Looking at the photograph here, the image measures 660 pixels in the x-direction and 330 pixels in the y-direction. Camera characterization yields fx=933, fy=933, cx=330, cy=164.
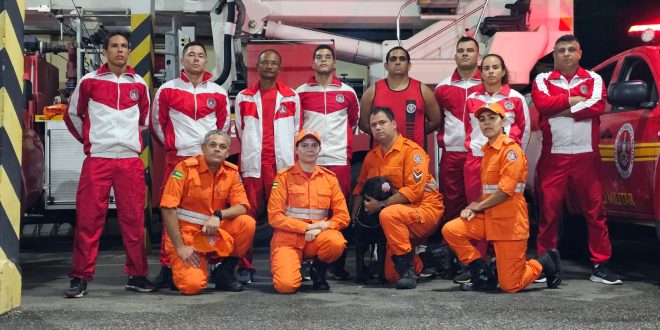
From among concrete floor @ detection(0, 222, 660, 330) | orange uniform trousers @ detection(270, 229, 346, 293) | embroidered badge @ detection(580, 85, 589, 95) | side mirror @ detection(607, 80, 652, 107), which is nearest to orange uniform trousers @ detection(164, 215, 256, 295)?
concrete floor @ detection(0, 222, 660, 330)

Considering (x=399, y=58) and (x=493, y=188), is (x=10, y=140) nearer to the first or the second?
(x=399, y=58)

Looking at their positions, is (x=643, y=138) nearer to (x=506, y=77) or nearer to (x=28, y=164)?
(x=506, y=77)

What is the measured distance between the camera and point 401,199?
692 centimetres

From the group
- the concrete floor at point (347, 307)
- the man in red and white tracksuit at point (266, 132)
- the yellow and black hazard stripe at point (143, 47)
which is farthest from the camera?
the yellow and black hazard stripe at point (143, 47)

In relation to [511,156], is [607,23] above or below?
above

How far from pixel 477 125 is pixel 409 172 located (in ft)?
2.09

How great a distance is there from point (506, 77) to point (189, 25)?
3.25 metres

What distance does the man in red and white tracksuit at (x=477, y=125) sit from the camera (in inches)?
273

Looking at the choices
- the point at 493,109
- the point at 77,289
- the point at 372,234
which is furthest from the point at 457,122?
the point at 77,289

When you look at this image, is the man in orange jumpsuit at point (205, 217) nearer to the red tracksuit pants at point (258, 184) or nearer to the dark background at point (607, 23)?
the red tracksuit pants at point (258, 184)

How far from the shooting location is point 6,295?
17.9 ft

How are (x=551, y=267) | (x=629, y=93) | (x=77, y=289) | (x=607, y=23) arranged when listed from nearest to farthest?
(x=77, y=289) < (x=551, y=267) < (x=629, y=93) < (x=607, y=23)

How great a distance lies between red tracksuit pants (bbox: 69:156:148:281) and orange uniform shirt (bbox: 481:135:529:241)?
2453mm

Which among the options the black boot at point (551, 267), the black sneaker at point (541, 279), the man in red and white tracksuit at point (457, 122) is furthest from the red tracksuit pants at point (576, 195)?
the man in red and white tracksuit at point (457, 122)
